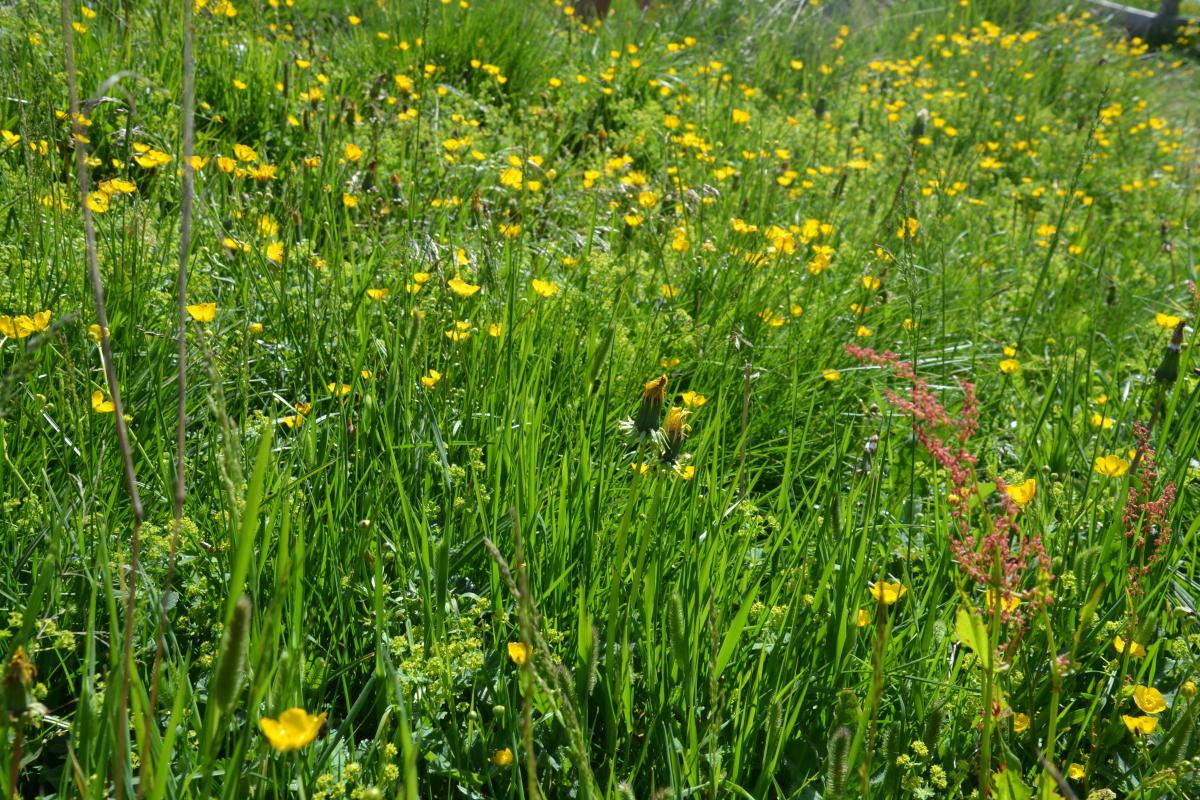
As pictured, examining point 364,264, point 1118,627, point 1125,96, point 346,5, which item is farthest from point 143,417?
point 1125,96

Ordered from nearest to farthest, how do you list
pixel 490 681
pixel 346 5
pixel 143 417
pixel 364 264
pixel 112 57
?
pixel 490 681 < pixel 143 417 < pixel 364 264 < pixel 112 57 < pixel 346 5

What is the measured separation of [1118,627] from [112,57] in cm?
337

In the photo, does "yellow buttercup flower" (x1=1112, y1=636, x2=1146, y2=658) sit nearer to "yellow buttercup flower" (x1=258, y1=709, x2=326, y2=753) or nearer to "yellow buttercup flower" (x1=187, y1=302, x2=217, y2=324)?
"yellow buttercup flower" (x1=258, y1=709, x2=326, y2=753)

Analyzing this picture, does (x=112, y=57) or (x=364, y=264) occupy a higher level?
(x=112, y=57)

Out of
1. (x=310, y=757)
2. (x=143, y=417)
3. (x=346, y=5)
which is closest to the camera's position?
(x=310, y=757)

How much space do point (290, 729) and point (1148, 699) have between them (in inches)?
46.0

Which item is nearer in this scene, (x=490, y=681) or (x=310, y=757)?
(x=310, y=757)

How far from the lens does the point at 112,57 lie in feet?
11.1

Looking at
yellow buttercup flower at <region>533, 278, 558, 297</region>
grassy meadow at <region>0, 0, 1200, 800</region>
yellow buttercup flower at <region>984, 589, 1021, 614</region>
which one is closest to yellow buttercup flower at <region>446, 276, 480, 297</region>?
grassy meadow at <region>0, 0, 1200, 800</region>

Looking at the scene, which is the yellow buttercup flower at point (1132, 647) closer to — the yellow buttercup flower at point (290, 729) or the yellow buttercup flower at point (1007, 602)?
the yellow buttercup flower at point (1007, 602)

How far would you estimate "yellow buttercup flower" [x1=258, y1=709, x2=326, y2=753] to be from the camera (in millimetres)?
904

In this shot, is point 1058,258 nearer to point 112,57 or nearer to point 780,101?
point 780,101

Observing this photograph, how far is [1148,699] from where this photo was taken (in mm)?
1425

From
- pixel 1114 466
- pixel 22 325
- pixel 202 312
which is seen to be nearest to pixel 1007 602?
pixel 1114 466
